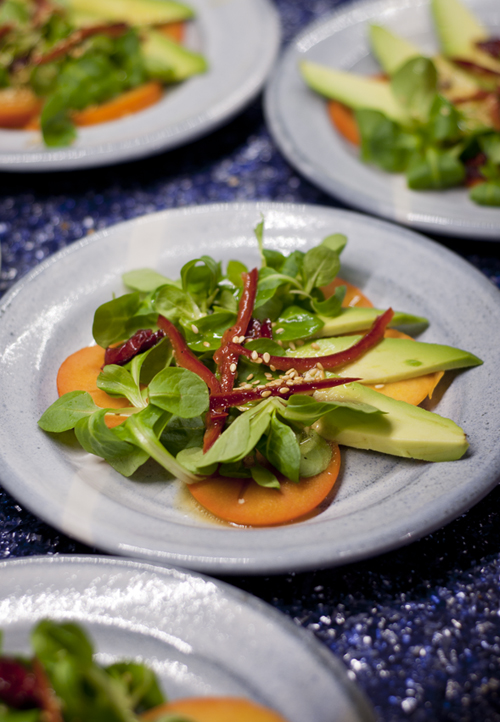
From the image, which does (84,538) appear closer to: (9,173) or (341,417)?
(341,417)

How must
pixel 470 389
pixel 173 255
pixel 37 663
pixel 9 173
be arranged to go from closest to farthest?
pixel 37 663, pixel 470 389, pixel 173 255, pixel 9 173

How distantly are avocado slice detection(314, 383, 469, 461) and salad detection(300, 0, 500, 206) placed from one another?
0.80 m

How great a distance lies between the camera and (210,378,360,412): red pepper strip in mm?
1095

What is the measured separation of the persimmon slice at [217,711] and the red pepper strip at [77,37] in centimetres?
200

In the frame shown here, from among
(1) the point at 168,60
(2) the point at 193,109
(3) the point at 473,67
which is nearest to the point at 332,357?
(2) the point at 193,109

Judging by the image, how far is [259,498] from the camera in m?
1.04

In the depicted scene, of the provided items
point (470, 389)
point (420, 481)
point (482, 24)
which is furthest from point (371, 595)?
point (482, 24)

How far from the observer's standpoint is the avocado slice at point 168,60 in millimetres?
2070

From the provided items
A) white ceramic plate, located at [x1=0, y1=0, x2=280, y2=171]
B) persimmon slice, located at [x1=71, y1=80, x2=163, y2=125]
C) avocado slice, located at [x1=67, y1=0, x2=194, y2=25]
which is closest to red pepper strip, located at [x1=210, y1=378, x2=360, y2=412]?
white ceramic plate, located at [x1=0, y1=0, x2=280, y2=171]

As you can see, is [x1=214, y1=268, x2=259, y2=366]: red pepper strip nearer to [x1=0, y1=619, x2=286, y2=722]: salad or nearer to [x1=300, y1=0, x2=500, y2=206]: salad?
[x1=0, y1=619, x2=286, y2=722]: salad

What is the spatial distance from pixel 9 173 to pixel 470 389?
63.4 inches

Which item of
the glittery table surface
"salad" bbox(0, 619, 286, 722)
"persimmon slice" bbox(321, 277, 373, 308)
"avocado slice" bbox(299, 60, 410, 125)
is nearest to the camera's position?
"salad" bbox(0, 619, 286, 722)

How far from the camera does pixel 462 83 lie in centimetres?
202

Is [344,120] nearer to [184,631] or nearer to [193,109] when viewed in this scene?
[193,109]
